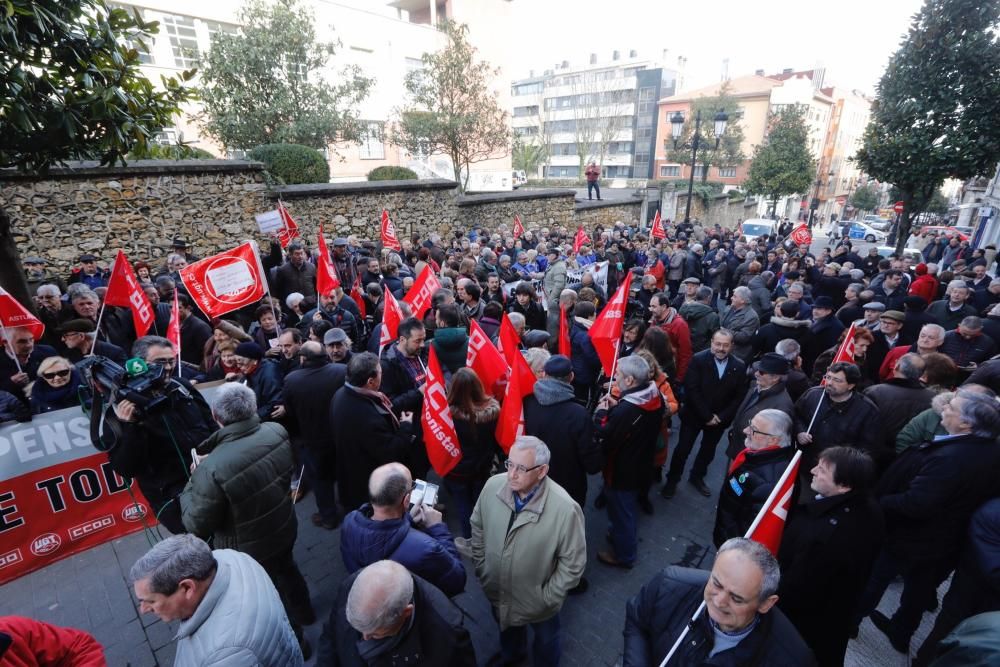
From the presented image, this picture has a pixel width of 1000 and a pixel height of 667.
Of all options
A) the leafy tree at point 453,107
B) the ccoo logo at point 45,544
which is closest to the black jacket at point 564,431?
the ccoo logo at point 45,544

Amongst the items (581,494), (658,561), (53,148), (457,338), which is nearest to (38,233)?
(53,148)

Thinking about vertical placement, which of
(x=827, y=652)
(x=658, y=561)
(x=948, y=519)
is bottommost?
(x=658, y=561)

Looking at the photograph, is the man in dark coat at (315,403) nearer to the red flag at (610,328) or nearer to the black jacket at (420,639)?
the black jacket at (420,639)

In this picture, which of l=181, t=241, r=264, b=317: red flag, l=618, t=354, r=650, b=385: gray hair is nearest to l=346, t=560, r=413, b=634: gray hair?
l=618, t=354, r=650, b=385: gray hair

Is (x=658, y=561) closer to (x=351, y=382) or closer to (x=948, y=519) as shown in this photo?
(x=948, y=519)

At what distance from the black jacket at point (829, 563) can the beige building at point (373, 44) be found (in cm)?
2156

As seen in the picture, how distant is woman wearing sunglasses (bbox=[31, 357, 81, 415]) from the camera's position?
4.25 m

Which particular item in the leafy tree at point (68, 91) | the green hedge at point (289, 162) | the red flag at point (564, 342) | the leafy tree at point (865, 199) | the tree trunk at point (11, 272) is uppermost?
the leafy tree at point (68, 91)

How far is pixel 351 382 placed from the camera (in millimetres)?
3785

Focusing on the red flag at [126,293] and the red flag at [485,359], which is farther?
the red flag at [126,293]

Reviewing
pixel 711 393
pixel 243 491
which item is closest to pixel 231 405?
pixel 243 491

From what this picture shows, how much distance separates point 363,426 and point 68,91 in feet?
13.9

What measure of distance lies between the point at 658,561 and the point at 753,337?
3.37m

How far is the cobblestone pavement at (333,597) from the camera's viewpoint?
350 cm
